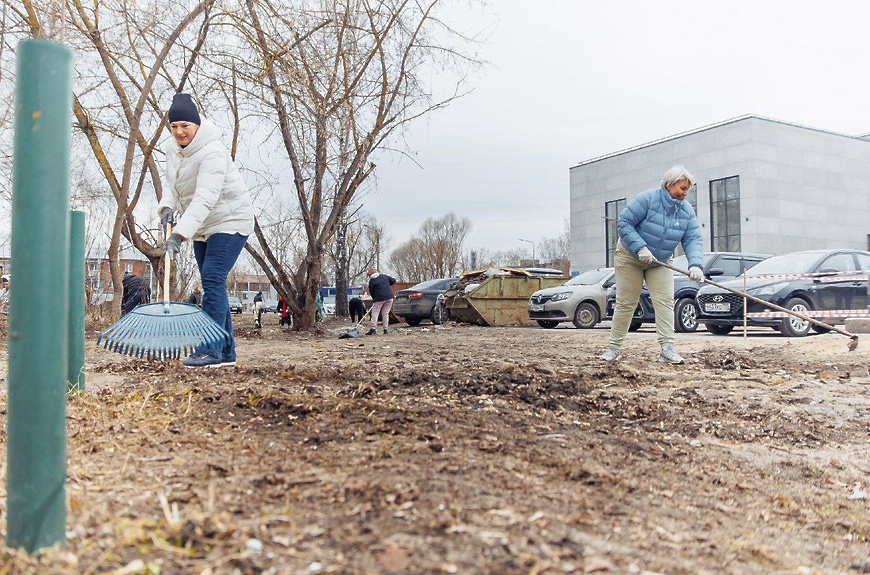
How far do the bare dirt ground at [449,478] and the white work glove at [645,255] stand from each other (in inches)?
77.1

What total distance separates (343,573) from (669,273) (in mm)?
6288

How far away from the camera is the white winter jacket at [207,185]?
5.44m

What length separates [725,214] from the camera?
4372 cm

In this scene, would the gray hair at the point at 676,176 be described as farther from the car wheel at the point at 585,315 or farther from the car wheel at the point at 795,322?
the car wheel at the point at 585,315

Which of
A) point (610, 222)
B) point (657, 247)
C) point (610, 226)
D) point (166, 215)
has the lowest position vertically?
point (657, 247)

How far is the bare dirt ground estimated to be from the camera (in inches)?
72.2

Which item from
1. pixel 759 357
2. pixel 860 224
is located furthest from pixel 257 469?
pixel 860 224

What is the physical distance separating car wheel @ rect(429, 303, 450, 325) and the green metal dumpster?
1.02 feet

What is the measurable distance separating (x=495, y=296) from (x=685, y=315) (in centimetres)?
595

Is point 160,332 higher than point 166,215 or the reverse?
the reverse

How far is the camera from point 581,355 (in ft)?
26.5

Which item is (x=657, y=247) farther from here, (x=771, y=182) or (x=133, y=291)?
(x=771, y=182)

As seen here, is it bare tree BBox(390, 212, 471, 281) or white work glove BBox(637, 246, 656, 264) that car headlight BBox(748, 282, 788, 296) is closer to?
white work glove BBox(637, 246, 656, 264)

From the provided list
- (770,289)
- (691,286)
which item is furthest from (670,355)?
(691,286)
